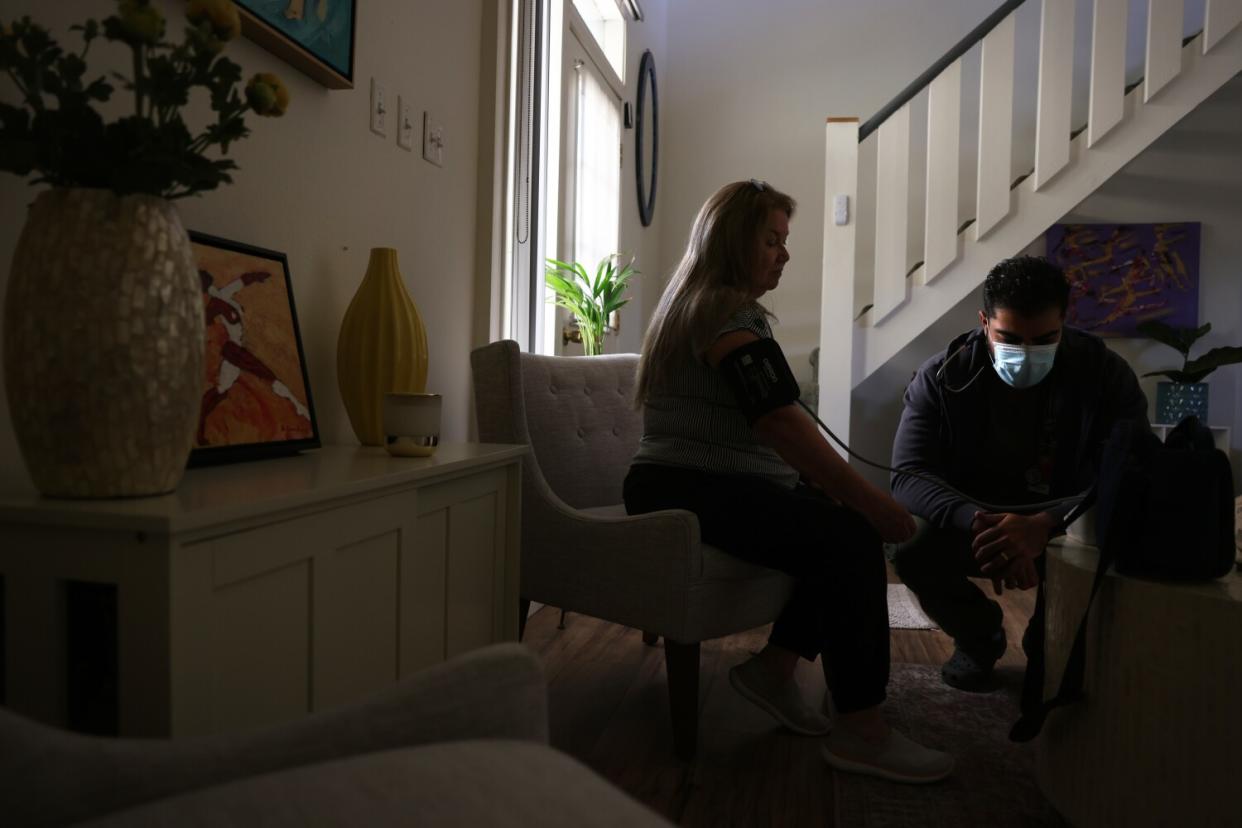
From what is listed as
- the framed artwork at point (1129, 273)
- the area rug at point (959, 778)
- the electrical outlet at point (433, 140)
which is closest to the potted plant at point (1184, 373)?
the framed artwork at point (1129, 273)

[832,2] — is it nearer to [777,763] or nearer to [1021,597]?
[1021,597]

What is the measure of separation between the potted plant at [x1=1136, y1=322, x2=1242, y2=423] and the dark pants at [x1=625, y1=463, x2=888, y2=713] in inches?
126

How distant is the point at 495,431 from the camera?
6.26 feet

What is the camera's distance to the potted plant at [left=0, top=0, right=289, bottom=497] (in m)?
0.81

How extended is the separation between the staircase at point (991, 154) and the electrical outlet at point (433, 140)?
213 cm

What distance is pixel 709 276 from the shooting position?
186 cm

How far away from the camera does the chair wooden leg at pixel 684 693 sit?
1.73m

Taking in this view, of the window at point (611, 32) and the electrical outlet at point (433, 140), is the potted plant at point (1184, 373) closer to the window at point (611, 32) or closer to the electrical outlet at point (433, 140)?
the window at point (611, 32)

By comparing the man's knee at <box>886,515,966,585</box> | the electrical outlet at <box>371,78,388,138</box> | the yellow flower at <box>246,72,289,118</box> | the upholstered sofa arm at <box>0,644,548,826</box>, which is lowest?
the man's knee at <box>886,515,966,585</box>

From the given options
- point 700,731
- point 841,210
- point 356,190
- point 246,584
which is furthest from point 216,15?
point 841,210

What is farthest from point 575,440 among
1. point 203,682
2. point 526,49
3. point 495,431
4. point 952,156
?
point 952,156

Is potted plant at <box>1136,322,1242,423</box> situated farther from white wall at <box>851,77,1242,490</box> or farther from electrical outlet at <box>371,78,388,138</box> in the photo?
electrical outlet at <box>371,78,388,138</box>

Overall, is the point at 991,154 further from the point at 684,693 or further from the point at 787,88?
the point at 684,693

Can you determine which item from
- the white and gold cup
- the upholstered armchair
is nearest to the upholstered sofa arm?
the white and gold cup
